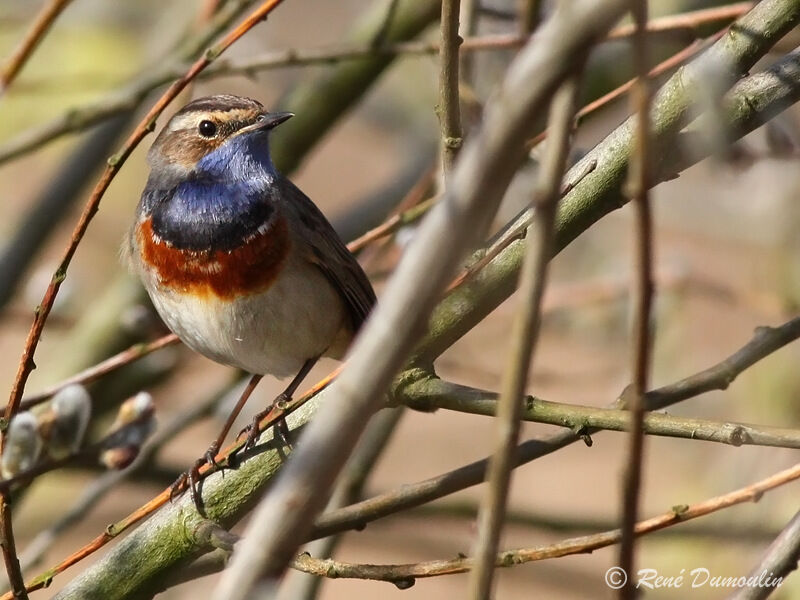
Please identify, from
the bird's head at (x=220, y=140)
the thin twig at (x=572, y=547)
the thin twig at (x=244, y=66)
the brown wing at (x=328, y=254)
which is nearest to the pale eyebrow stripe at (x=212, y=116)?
the bird's head at (x=220, y=140)

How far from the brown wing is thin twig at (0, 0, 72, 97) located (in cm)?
97

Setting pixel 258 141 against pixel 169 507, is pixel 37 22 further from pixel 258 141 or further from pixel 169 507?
pixel 169 507

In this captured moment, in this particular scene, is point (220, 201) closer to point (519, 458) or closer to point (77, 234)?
point (77, 234)

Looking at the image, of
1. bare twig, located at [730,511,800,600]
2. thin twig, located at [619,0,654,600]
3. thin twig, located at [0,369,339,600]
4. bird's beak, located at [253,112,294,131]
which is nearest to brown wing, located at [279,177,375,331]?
bird's beak, located at [253,112,294,131]

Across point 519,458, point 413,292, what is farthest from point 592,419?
point 413,292

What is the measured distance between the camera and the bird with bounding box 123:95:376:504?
152 inches

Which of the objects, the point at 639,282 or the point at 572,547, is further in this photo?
the point at 572,547

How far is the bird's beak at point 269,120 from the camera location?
3.99 meters

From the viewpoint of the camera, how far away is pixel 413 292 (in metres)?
1.37

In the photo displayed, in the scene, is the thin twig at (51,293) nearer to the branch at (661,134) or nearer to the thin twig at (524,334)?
the branch at (661,134)

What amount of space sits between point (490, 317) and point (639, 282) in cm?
541

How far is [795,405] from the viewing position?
5484 millimetres

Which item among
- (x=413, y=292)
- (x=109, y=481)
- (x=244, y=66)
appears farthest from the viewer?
(x=109, y=481)

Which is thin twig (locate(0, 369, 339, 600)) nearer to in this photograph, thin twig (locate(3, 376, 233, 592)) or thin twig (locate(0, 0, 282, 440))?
thin twig (locate(0, 0, 282, 440))
